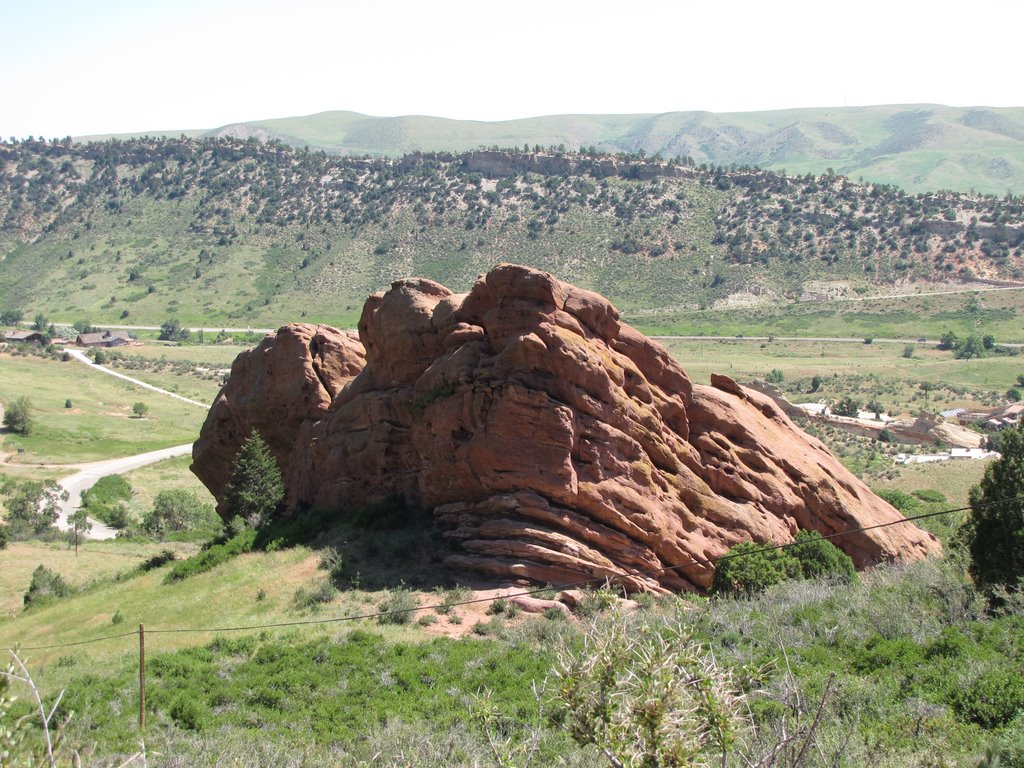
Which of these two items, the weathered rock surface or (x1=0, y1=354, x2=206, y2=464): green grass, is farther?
(x1=0, y1=354, x2=206, y2=464): green grass

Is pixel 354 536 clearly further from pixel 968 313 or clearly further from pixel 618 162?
pixel 618 162

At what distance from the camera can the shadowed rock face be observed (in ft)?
72.6

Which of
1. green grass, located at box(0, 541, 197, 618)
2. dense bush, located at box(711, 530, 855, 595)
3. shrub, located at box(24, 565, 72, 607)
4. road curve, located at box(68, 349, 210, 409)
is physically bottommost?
road curve, located at box(68, 349, 210, 409)

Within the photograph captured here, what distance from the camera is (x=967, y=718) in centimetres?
1317

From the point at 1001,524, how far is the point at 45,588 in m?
31.5

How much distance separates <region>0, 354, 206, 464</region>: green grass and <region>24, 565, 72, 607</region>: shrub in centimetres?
4135

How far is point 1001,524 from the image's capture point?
67.0 ft

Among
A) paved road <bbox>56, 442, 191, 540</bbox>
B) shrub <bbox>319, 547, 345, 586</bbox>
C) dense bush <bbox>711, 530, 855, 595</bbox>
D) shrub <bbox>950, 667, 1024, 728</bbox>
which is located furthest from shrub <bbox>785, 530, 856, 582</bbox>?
paved road <bbox>56, 442, 191, 540</bbox>

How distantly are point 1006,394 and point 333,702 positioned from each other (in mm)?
75807

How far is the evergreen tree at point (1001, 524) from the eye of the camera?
64.3 ft

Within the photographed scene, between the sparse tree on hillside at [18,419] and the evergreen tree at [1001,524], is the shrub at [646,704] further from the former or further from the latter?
the sparse tree on hillside at [18,419]

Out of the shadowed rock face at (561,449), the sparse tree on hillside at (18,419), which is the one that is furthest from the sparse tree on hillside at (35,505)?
the shadowed rock face at (561,449)

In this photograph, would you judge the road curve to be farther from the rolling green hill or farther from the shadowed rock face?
the shadowed rock face

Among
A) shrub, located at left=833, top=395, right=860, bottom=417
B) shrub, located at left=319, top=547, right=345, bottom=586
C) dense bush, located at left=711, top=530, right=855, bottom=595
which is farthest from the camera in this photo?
Result: shrub, located at left=833, top=395, right=860, bottom=417
